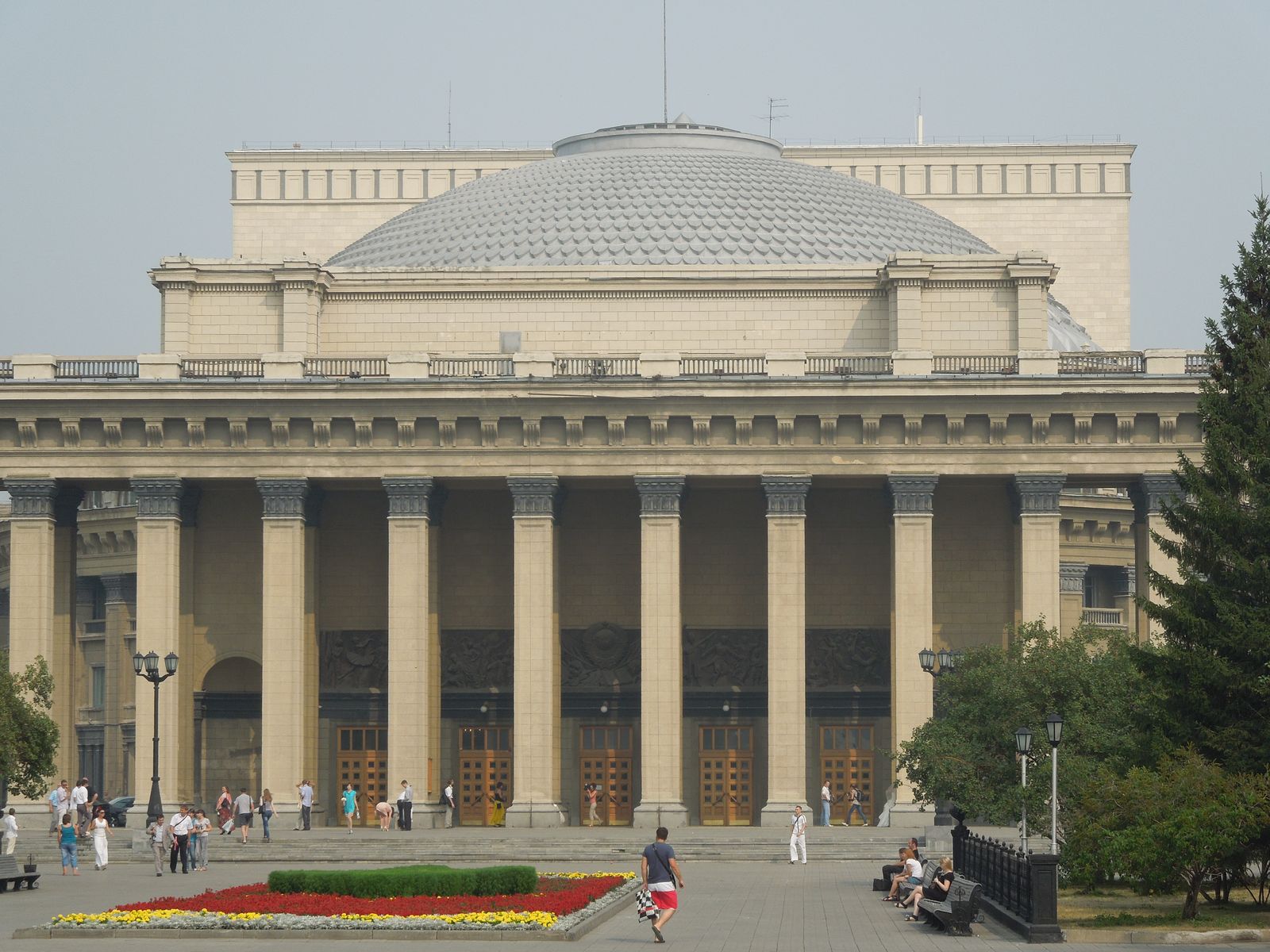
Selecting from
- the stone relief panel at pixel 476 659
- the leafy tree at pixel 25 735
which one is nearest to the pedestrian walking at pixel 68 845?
the leafy tree at pixel 25 735

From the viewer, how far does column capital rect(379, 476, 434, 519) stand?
57438 mm

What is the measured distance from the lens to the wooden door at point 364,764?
194ft

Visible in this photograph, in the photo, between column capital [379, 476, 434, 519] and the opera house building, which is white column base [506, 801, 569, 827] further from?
column capital [379, 476, 434, 519]

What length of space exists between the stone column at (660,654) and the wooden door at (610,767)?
233cm

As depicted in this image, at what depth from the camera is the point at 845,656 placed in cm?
5981

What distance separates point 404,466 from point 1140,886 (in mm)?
29844

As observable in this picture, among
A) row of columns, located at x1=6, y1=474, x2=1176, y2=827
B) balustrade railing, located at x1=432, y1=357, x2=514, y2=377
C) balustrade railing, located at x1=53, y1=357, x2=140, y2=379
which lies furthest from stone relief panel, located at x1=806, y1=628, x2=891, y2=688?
balustrade railing, located at x1=53, y1=357, x2=140, y2=379

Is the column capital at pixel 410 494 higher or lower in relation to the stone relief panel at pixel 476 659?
higher

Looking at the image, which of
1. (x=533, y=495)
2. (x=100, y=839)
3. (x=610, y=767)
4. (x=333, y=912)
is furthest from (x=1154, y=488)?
(x=333, y=912)

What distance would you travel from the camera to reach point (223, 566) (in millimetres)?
60375

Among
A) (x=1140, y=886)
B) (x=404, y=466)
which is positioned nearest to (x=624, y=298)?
(x=404, y=466)

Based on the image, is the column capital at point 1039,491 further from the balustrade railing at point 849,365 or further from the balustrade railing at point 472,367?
the balustrade railing at point 472,367

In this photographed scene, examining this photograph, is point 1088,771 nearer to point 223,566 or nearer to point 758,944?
point 758,944

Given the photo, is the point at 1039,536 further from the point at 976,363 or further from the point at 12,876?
the point at 12,876
